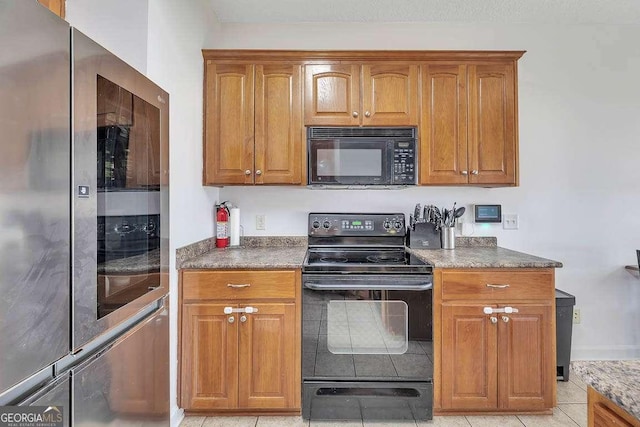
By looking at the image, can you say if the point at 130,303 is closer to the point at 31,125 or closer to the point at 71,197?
the point at 71,197

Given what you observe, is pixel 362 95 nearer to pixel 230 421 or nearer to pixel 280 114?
pixel 280 114

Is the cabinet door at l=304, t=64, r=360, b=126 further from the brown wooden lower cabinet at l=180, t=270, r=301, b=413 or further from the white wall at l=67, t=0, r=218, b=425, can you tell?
the brown wooden lower cabinet at l=180, t=270, r=301, b=413

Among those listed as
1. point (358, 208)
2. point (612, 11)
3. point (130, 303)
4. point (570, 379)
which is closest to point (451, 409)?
point (570, 379)

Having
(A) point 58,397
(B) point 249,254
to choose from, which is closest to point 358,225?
(B) point 249,254

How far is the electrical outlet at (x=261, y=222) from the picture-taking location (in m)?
2.51

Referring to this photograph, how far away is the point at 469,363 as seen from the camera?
1.80 meters

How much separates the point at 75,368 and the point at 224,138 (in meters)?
1.60

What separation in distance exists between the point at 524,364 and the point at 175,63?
8.12ft

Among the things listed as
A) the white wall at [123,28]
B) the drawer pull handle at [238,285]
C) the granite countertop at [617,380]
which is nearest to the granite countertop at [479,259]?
the drawer pull handle at [238,285]

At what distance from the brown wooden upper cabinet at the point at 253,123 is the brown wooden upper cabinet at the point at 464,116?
835 millimetres

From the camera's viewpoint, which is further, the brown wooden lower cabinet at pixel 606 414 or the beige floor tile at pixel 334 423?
the beige floor tile at pixel 334 423

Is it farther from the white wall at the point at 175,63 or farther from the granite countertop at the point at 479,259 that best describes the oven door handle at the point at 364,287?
the white wall at the point at 175,63

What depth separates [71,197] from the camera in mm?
806

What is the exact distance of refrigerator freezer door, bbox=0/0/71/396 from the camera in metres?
0.64
